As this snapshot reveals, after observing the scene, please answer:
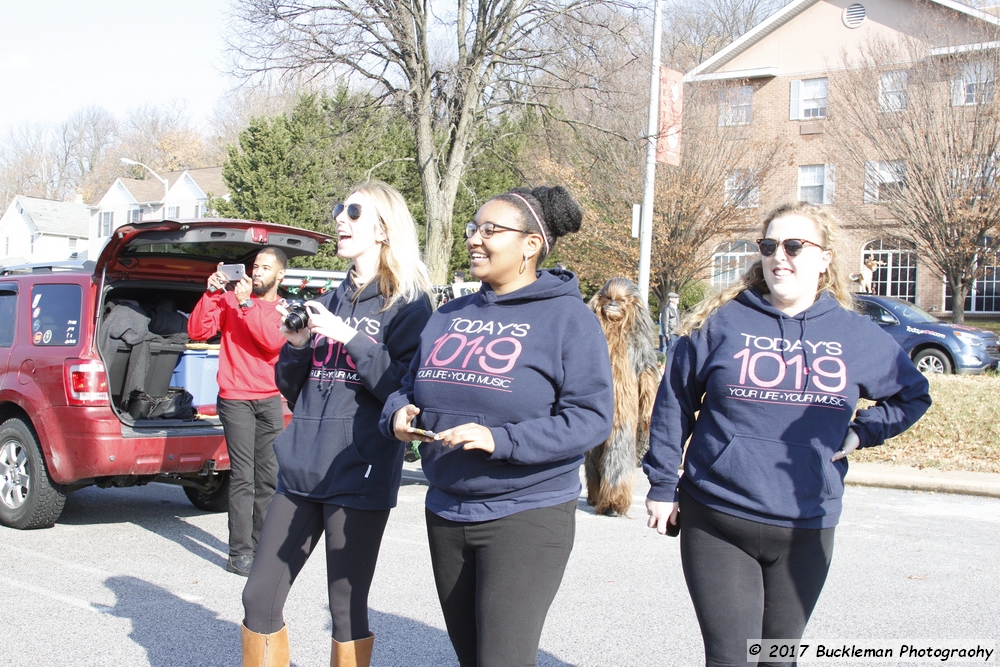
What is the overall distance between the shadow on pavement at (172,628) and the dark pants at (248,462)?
59 centimetres

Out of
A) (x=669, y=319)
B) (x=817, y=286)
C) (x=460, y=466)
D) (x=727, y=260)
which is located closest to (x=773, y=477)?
(x=817, y=286)

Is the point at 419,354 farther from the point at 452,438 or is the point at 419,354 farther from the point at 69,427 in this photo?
the point at 69,427

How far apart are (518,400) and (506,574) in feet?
1.64

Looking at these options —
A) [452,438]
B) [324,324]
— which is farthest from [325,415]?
[452,438]

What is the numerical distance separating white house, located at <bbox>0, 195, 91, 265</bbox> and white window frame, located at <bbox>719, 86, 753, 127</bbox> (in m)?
54.0

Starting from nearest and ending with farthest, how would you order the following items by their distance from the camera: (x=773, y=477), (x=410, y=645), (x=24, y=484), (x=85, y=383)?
(x=773, y=477) < (x=410, y=645) < (x=85, y=383) < (x=24, y=484)

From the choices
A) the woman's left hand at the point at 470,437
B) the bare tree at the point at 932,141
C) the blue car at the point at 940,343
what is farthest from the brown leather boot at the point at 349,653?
the bare tree at the point at 932,141

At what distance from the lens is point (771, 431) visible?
2.86 meters

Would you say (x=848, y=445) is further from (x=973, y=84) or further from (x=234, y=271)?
(x=973, y=84)

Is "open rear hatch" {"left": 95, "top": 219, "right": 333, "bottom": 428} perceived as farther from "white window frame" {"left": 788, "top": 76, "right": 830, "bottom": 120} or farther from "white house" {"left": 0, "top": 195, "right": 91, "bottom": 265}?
"white house" {"left": 0, "top": 195, "right": 91, "bottom": 265}

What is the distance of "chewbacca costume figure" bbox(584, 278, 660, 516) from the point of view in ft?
22.3

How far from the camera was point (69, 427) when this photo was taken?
6230 mm

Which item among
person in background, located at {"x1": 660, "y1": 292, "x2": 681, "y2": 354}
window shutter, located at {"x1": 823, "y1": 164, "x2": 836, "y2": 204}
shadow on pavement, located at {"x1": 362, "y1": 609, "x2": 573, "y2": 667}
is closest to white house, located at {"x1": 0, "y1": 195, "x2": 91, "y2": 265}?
window shutter, located at {"x1": 823, "y1": 164, "x2": 836, "y2": 204}

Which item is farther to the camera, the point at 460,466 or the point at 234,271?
the point at 234,271
